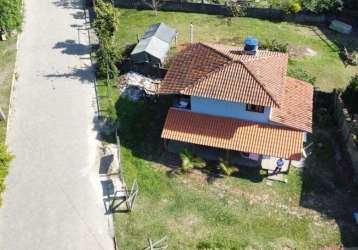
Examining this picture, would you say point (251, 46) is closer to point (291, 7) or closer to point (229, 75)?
point (229, 75)

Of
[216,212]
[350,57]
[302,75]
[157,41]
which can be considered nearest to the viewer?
[216,212]

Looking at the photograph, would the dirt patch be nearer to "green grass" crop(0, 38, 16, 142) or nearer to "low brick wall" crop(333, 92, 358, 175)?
"low brick wall" crop(333, 92, 358, 175)

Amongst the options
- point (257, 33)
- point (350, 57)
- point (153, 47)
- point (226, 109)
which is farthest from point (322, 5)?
point (226, 109)

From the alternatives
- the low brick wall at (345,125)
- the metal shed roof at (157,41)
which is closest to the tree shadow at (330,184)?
the low brick wall at (345,125)

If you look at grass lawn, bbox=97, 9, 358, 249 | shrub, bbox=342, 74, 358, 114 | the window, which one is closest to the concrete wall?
the window

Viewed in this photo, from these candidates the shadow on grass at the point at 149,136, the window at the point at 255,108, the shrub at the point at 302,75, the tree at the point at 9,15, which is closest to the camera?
the window at the point at 255,108

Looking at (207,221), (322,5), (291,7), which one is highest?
(322,5)

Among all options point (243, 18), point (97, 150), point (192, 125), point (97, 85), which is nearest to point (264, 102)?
point (192, 125)

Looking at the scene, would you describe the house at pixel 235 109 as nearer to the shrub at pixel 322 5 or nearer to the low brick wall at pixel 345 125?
the low brick wall at pixel 345 125
